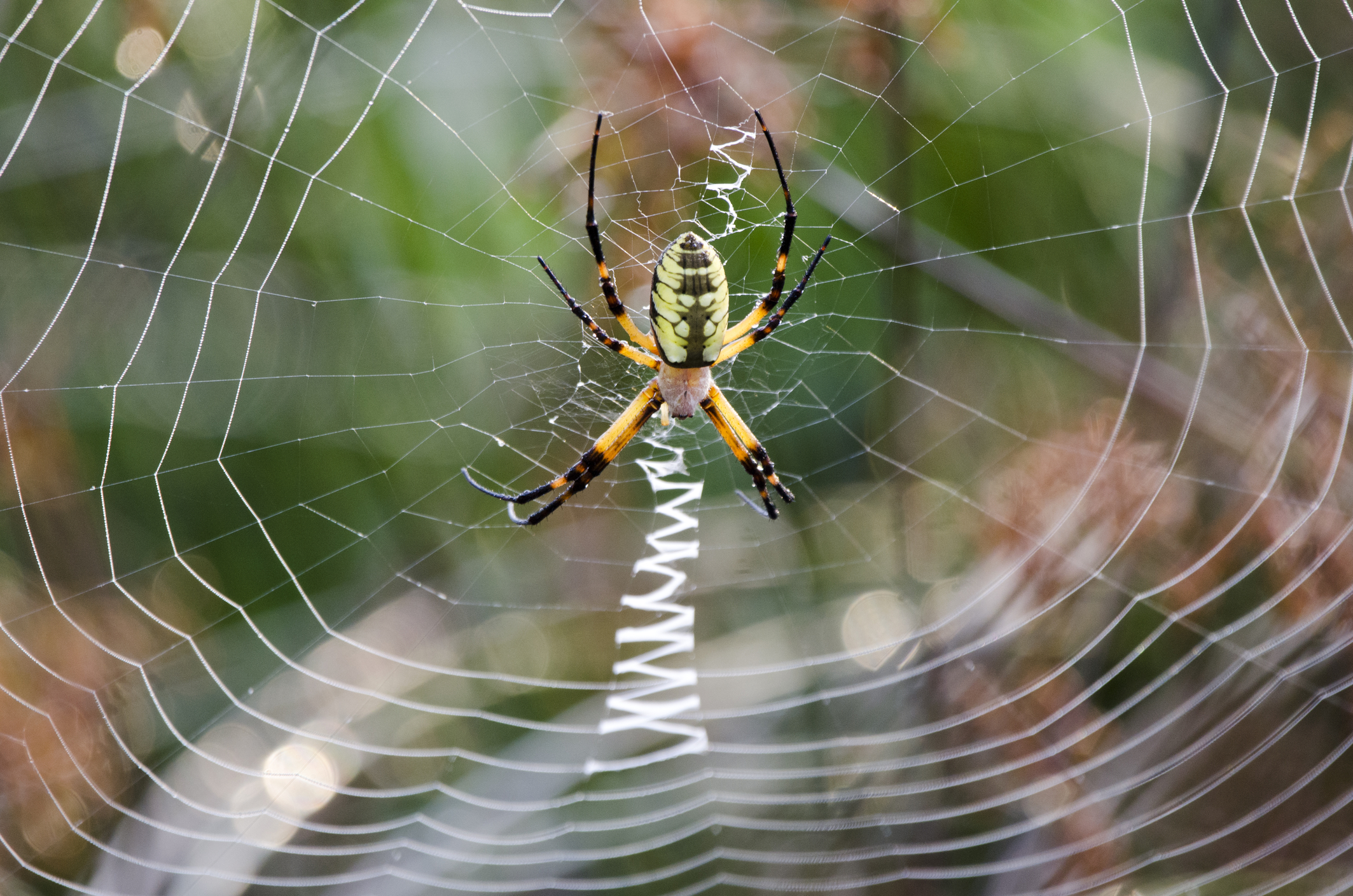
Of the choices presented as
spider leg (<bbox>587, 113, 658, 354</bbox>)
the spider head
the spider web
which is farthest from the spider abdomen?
the spider web

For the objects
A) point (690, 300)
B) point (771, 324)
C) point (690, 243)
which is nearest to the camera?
point (690, 243)

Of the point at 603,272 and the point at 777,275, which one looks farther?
the point at 777,275

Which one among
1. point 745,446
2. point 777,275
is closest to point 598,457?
point 745,446

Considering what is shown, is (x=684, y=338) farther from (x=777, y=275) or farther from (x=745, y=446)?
(x=745, y=446)

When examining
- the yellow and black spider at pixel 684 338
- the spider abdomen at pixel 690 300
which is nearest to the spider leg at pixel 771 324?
the yellow and black spider at pixel 684 338

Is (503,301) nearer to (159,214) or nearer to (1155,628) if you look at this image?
(159,214)

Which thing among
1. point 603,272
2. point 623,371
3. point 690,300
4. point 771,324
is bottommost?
point 690,300

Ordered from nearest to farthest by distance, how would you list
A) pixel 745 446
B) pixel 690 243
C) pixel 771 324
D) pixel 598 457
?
1. pixel 690 243
2. pixel 771 324
3. pixel 598 457
4. pixel 745 446
